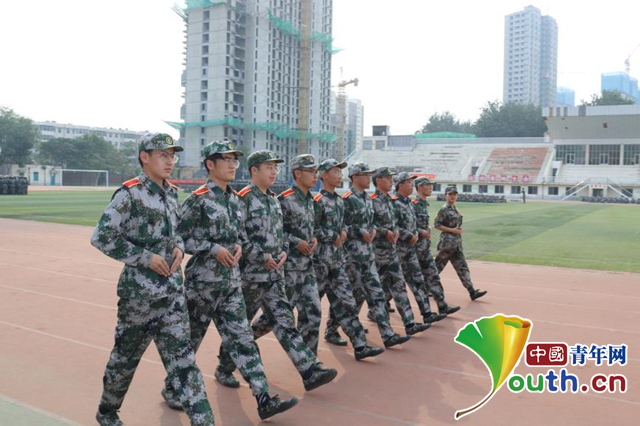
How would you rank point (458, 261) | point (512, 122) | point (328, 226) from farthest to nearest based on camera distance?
point (512, 122) → point (458, 261) → point (328, 226)

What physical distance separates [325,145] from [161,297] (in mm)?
107044

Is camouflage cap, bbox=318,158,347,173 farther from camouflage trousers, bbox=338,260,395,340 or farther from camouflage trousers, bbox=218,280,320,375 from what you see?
camouflage trousers, bbox=218,280,320,375

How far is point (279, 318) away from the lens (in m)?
4.67

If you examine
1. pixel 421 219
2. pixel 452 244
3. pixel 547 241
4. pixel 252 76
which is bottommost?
pixel 547 241

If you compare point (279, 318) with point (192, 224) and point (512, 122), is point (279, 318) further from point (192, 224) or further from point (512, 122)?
point (512, 122)

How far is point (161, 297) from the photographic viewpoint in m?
3.69

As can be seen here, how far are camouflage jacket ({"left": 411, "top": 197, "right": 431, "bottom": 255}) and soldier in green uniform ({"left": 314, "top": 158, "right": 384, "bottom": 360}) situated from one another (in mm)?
2177

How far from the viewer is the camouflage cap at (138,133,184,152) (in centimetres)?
380

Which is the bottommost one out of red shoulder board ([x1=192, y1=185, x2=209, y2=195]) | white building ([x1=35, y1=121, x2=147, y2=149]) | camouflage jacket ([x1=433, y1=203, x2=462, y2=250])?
camouflage jacket ([x1=433, y1=203, x2=462, y2=250])

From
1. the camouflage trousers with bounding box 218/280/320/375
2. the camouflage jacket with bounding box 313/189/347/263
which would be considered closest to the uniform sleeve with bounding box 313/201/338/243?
the camouflage jacket with bounding box 313/189/347/263

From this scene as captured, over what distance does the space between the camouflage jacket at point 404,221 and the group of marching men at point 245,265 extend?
0.02 meters

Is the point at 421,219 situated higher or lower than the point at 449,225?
higher

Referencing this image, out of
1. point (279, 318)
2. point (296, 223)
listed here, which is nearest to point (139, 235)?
point (279, 318)

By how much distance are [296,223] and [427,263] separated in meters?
3.03
